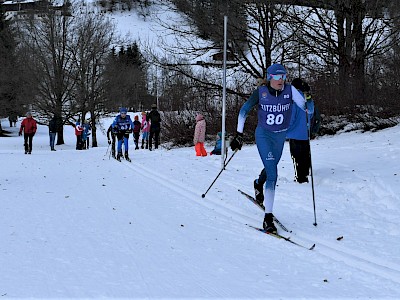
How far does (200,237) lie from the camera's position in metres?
4.78

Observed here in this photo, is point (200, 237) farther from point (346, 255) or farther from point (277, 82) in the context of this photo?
point (277, 82)

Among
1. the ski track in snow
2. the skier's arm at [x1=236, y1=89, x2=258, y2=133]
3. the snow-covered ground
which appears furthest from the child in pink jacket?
the skier's arm at [x1=236, y1=89, x2=258, y2=133]

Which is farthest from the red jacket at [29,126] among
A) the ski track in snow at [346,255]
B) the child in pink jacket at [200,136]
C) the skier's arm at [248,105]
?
the skier's arm at [248,105]

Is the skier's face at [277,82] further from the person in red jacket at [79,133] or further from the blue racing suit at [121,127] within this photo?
the person in red jacket at [79,133]

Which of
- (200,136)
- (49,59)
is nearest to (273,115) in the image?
(200,136)

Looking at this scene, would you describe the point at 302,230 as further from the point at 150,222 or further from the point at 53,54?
the point at 53,54

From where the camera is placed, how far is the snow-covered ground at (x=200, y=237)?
3.30 meters

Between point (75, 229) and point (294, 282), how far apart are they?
102 inches

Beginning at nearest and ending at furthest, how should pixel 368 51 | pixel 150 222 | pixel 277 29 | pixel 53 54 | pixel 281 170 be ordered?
1. pixel 150 222
2. pixel 281 170
3. pixel 368 51
4. pixel 277 29
5. pixel 53 54

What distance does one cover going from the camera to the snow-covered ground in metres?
3.30

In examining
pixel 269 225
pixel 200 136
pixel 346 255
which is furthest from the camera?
pixel 200 136

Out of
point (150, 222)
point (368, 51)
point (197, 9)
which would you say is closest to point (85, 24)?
point (197, 9)

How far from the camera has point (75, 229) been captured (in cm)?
492

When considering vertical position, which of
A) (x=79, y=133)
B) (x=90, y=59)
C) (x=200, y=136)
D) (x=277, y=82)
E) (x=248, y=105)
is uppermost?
(x=90, y=59)
